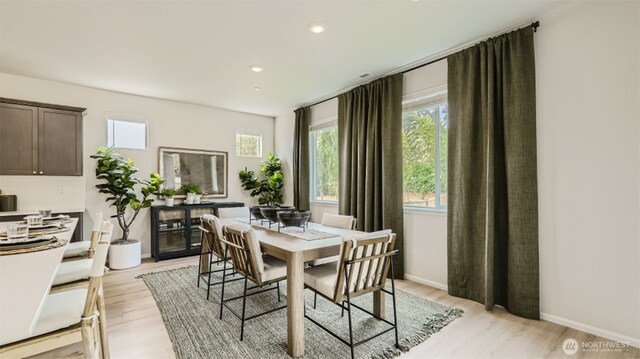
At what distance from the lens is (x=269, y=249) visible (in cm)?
228

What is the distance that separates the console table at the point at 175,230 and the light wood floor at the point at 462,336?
1645 mm

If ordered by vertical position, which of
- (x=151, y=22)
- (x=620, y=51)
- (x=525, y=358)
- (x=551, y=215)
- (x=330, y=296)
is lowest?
(x=525, y=358)

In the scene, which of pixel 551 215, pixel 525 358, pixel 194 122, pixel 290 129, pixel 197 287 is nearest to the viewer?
pixel 525 358

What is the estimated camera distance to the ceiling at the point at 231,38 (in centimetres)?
245

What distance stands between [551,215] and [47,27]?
4.75 meters

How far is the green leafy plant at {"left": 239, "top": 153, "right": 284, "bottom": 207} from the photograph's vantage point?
5.78 meters

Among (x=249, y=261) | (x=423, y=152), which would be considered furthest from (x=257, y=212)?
(x=423, y=152)

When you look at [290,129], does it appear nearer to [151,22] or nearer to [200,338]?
[151,22]

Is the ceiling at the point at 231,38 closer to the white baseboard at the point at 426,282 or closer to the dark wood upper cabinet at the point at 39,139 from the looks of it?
the dark wood upper cabinet at the point at 39,139

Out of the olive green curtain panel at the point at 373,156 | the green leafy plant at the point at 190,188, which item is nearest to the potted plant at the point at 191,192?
the green leafy plant at the point at 190,188

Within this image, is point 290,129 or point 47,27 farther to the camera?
point 290,129

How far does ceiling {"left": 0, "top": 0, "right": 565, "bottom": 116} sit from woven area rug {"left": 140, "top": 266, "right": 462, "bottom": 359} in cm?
259

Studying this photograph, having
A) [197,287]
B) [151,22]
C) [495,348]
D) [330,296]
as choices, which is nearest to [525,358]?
[495,348]

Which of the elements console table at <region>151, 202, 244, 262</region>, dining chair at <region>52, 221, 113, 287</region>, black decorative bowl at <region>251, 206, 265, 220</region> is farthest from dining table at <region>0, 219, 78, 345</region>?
console table at <region>151, 202, 244, 262</region>
